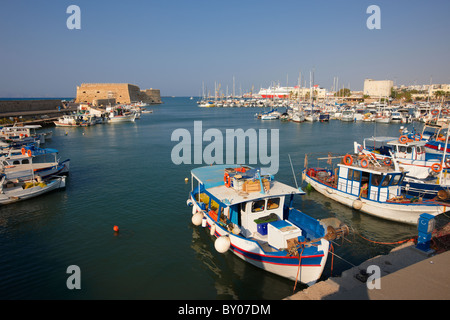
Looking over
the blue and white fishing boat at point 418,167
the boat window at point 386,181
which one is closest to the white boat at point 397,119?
the blue and white fishing boat at point 418,167

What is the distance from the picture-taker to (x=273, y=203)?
15.0m

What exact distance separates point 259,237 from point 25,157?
25.3m

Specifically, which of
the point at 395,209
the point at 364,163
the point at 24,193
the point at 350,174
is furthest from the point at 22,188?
the point at 395,209

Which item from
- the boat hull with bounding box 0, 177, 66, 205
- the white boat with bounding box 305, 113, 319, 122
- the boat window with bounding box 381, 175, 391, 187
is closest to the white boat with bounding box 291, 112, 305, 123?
the white boat with bounding box 305, 113, 319, 122

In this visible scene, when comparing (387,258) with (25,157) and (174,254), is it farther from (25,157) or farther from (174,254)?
(25,157)

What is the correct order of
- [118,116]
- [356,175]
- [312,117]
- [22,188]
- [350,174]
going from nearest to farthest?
[356,175] → [350,174] → [22,188] → [312,117] → [118,116]

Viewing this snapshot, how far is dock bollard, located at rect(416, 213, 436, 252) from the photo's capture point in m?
11.7

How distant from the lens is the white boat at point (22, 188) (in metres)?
22.3

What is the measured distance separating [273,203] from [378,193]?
955cm

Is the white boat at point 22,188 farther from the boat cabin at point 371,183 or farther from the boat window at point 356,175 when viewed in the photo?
the boat window at point 356,175

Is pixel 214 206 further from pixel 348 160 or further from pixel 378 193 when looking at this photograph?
pixel 378 193

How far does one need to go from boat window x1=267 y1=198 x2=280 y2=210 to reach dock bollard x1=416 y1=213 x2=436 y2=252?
6442 millimetres

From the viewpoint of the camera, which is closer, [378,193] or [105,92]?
[378,193]

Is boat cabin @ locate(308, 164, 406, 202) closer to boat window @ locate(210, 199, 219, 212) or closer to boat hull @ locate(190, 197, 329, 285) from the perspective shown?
boat hull @ locate(190, 197, 329, 285)
